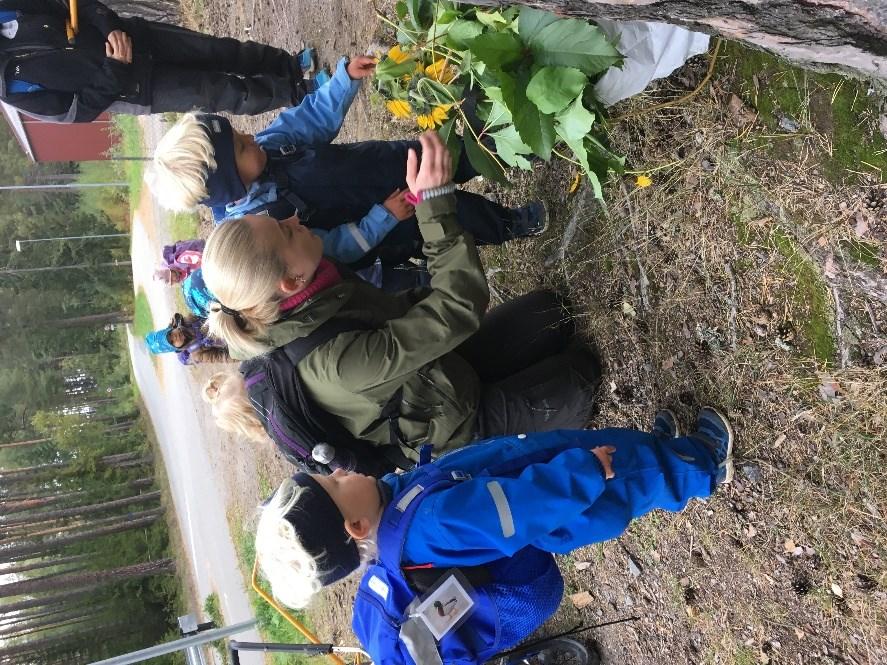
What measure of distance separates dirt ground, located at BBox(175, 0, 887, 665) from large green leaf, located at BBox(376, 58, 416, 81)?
85cm

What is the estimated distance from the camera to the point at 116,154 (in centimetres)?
1350

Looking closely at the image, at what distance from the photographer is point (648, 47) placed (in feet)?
5.98

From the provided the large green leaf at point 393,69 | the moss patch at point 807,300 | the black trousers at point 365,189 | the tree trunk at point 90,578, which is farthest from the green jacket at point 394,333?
the tree trunk at point 90,578

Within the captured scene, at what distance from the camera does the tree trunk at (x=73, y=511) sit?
14.7 metres

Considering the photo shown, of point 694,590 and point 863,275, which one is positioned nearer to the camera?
point 863,275

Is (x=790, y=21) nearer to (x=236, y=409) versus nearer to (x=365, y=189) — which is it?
(x=365, y=189)

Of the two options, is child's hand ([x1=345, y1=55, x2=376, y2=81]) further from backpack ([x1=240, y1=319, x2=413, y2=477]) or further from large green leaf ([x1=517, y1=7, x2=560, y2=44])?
backpack ([x1=240, y1=319, x2=413, y2=477])

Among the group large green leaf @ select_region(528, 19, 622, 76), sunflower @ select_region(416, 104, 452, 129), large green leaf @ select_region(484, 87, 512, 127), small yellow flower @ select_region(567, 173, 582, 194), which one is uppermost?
large green leaf @ select_region(528, 19, 622, 76)

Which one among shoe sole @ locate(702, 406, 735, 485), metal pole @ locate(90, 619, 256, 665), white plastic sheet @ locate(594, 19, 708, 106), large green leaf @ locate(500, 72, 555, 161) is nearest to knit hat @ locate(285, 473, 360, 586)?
large green leaf @ locate(500, 72, 555, 161)

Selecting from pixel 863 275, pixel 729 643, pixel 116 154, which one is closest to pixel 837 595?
pixel 729 643

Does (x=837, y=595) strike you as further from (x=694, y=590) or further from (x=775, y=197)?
(x=775, y=197)

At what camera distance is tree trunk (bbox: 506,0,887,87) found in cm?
94

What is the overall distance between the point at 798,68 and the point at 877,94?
27 cm

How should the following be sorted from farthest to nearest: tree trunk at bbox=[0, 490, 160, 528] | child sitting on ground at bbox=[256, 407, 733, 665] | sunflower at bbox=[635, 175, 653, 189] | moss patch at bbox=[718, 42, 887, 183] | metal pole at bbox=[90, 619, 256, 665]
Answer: tree trunk at bbox=[0, 490, 160, 528] < metal pole at bbox=[90, 619, 256, 665] < sunflower at bbox=[635, 175, 653, 189] < child sitting on ground at bbox=[256, 407, 733, 665] < moss patch at bbox=[718, 42, 887, 183]
